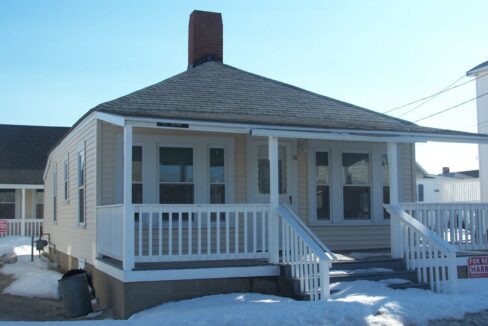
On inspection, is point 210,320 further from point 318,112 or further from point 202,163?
point 318,112

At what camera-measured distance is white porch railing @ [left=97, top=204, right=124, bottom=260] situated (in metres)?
10.4

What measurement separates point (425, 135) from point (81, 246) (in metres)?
8.01

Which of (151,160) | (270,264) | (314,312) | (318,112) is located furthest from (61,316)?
(318,112)

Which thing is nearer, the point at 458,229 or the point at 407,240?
the point at 407,240

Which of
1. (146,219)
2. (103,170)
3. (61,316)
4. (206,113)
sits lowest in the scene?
(61,316)

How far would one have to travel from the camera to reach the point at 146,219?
12008 mm

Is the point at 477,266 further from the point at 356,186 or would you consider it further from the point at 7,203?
the point at 7,203

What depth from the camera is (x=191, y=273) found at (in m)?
10.0

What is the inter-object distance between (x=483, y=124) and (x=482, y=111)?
555mm

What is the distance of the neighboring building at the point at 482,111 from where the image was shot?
25.5 meters

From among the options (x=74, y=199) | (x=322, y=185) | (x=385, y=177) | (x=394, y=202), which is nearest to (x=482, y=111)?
(x=385, y=177)

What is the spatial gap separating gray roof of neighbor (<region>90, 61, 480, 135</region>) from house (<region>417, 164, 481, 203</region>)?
100 feet

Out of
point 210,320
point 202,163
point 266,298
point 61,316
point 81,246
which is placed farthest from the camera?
point 81,246

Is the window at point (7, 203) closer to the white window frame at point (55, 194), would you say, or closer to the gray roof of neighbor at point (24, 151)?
the gray roof of neighbor at point (24, 151)
